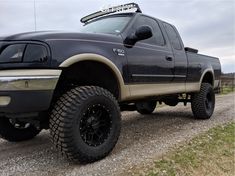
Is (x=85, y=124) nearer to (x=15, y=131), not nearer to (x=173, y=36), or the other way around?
→ (x=15, y=131)

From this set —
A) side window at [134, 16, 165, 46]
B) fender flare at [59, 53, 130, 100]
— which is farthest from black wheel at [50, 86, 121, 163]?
side window at [134, 16, 165, 46]

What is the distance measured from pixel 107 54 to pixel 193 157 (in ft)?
5.90

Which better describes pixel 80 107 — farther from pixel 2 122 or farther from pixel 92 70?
pixel 2 122

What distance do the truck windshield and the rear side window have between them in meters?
1.58

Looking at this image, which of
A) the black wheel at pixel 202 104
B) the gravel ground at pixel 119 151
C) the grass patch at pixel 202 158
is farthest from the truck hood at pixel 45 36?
the black wheel at pixel 202 104

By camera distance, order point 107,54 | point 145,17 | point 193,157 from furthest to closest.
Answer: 1. point 145,17
2. point 193,157
3. point 107,54

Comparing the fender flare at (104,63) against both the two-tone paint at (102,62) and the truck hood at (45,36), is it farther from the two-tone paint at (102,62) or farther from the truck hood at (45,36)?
the truck hood at (45,36)

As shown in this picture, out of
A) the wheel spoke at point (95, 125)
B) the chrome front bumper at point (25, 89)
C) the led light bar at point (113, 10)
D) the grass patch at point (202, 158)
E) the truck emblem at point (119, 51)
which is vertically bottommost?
the grass patch at point (202, 158)

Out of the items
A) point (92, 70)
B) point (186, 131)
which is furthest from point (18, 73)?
point (186, 131)

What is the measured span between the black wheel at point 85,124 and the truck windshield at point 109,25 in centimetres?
129

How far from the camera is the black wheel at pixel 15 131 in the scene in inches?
200

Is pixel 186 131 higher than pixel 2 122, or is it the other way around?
pixel 2 122

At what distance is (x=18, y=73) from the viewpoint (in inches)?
143

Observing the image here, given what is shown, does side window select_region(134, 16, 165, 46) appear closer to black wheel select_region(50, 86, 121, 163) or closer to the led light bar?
the led light bar
